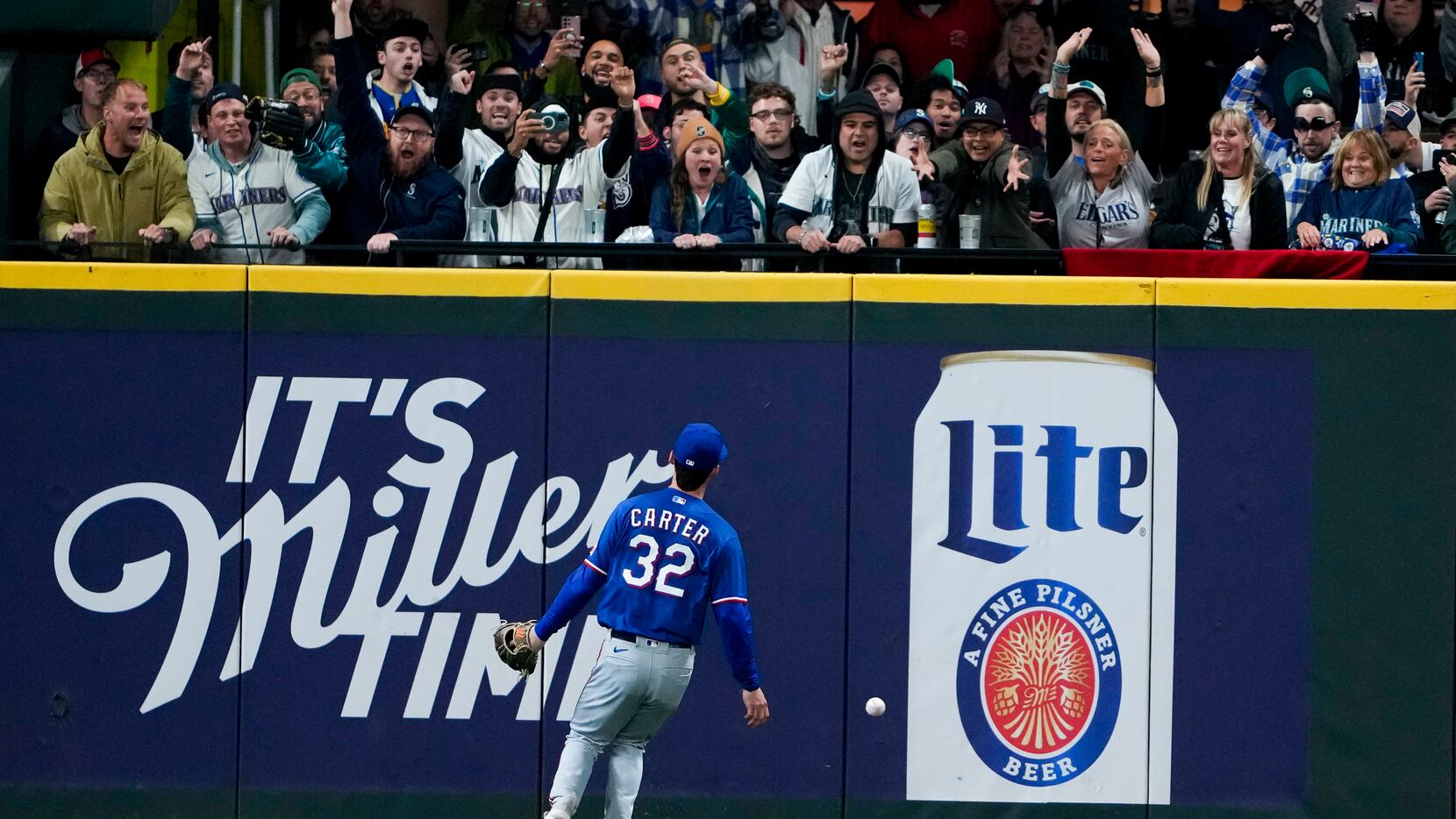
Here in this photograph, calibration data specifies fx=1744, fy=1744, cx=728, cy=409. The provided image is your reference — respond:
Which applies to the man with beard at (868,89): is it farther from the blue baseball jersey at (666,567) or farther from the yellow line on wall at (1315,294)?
the blue baseball jersey at (666,567)

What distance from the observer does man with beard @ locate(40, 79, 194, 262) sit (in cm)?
870

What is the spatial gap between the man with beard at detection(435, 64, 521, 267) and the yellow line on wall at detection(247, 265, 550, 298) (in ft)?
1.90

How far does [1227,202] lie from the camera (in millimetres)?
8875

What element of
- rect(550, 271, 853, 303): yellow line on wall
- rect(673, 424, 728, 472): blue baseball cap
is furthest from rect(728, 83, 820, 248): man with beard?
rect(673, 424, 728, 472): blue baseball cap

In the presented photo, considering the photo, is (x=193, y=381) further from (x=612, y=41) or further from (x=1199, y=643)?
(x=1199, y=643)

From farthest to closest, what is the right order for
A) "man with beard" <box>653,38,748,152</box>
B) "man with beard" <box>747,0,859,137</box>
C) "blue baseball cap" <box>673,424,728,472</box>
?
1. "man with beard" <box>747,0,859,137</box>
2. "man with beard" <box>653,38,748,152</box>
3. "blue baseball cap" <box>673,424,728,472</box>

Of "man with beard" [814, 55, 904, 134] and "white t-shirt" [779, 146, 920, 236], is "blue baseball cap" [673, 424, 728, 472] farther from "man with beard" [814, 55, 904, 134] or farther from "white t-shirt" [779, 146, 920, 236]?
"man with beard" [814, 55, 904, 134]

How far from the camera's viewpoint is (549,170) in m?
9.08

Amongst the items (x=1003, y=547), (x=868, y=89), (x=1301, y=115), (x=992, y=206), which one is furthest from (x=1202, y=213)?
(x=868, y=89)

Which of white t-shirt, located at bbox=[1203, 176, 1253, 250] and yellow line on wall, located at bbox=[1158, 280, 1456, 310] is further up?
white t-shirt, located at bbox=[1203, 176, 1253, 250]

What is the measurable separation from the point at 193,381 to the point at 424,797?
7.58ft

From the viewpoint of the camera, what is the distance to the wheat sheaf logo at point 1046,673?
27.7 ft

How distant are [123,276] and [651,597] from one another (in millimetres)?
3343

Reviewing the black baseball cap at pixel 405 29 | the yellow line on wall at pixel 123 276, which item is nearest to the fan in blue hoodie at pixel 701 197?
the black baseball cap at pixel 405 29
